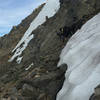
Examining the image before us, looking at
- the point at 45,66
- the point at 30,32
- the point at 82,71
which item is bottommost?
the point at 82,71

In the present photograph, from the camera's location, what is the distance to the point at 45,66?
13047 millimetres

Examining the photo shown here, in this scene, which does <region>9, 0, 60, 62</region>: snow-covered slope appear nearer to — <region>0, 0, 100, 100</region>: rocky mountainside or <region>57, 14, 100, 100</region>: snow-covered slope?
<region>0, 0, 100, 100</region>: rocky mountainside

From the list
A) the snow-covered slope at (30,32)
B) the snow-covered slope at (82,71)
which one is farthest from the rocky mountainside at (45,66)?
the snow-covered slope at (30,32)

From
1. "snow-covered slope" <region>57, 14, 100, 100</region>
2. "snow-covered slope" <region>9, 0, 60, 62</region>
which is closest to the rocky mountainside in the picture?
"snow-covered slope" <region>57, 14, 100, 100</region>

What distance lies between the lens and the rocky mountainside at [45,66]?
1045cm

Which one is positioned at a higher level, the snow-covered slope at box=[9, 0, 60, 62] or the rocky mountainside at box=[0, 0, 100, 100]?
the snow-covered slope at box=[9, 0, 60, 62]

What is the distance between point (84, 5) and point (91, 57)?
11934mm

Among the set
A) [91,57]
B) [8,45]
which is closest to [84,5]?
[91,57]

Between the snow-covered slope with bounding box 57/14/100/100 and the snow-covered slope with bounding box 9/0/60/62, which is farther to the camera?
the snow-covered slope with bounding box 9/0/60/62

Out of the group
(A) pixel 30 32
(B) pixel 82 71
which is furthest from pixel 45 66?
(A) pixel 30 32

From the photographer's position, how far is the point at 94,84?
7.68 meters

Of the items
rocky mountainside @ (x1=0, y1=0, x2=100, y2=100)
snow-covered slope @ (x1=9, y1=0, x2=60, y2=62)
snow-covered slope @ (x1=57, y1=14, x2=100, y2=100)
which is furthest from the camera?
snow-covered slope @ (x1=9, y1=0, x2=60, y2=62)

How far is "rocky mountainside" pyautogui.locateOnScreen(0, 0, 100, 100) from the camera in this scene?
411 inches

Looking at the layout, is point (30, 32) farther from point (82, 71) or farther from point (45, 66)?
point (82, 71)
